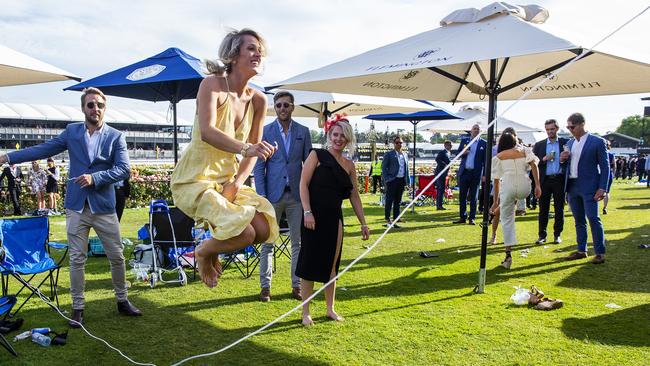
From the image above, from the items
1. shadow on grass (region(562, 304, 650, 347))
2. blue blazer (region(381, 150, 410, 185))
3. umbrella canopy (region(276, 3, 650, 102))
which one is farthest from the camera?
blue blazer (region(381, 150, 410, 185))

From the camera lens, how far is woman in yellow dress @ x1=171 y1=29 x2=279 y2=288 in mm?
2727

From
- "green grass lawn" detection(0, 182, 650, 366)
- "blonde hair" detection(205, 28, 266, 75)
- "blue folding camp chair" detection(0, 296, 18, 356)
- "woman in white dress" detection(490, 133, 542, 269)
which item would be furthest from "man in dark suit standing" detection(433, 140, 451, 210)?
"blonde hair" detection(205, 28, 266, 75)

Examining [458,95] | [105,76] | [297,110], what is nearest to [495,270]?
[458,95]

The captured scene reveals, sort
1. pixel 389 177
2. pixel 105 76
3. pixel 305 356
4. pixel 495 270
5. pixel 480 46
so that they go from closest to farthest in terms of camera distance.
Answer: pixel 305 356 < pixel 480 46 < pixel 495 270 < pixel 105 76 < pixel 389 177

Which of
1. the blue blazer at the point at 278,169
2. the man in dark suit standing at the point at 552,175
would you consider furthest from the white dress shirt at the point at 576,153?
the blue blazer at the point at 278,169

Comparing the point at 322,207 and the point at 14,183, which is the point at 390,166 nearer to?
the point at 322,207

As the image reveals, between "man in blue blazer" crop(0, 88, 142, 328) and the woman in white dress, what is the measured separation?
5178 millimetres

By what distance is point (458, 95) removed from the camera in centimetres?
790

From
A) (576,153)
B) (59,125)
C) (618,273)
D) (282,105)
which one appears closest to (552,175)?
(576,153)

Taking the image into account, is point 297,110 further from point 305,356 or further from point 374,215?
point 305,356

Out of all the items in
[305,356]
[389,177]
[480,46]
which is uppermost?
[480,46]

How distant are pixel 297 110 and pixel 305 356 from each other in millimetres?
9646

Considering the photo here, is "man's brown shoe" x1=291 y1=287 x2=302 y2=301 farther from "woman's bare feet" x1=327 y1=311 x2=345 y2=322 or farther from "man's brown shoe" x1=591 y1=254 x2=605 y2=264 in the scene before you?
"man's brown shoe" x1=591 y1=254 x2=605 y2=264

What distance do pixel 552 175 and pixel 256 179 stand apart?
19.0 ft
